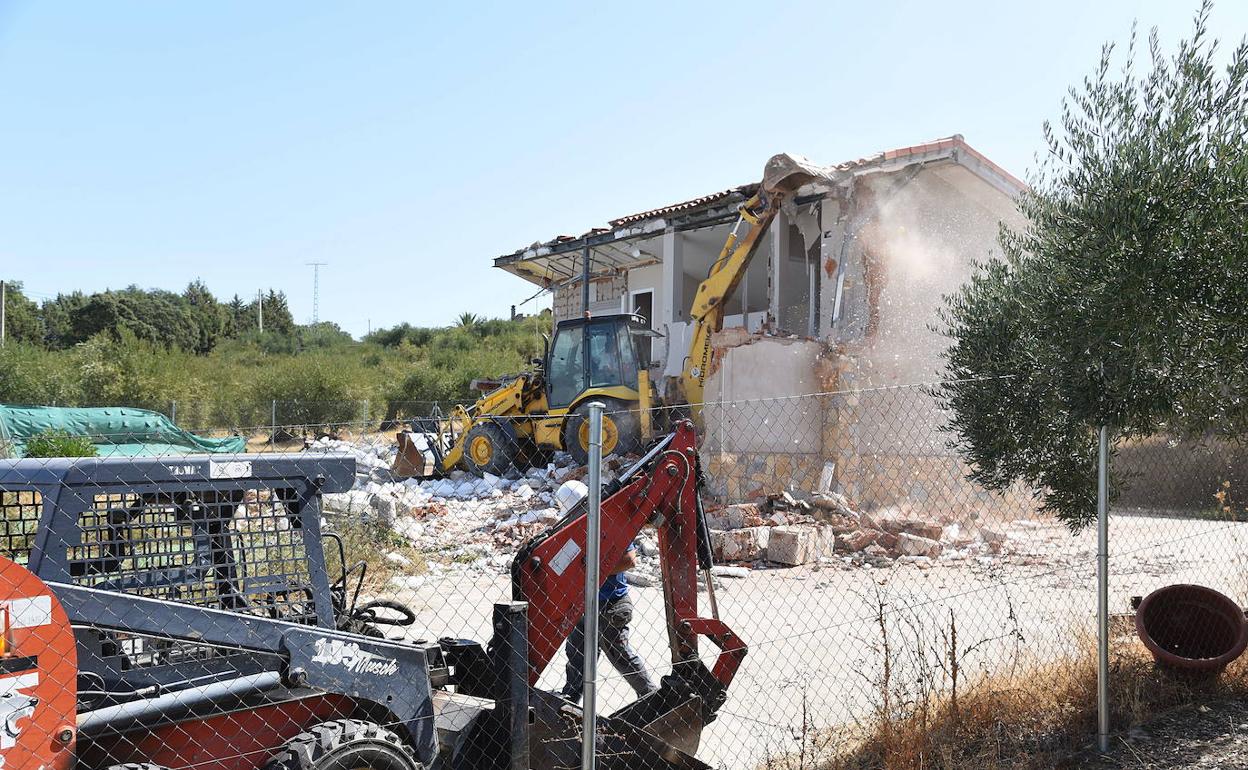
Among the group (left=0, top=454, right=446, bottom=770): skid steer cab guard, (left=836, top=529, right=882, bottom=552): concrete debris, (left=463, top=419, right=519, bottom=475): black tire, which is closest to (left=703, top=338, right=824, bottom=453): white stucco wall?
(left=836, top=529, right=882, bottom=552): concrete debris

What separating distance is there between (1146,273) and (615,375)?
36.1 feet

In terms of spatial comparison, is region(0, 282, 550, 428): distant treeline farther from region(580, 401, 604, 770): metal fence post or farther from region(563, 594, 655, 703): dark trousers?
region(580, 401, 604, 770): metal fence post

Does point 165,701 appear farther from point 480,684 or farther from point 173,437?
point 173,437

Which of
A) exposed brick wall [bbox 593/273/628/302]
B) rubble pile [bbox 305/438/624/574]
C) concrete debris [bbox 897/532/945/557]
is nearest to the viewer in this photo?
concrete debris [bbox 897/532/945/557]

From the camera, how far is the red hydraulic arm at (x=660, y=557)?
390 centimetres

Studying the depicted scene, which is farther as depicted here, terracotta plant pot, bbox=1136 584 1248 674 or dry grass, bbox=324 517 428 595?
dry grass, bbox=324 517 428 595

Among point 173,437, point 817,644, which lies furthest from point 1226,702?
point 173,437

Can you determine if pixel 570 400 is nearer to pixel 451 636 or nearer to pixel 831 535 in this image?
pixel 831 535

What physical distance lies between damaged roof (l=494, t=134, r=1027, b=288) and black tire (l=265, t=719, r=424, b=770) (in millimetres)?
9399

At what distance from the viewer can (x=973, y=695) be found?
16.5ft

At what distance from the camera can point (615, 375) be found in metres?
14.8

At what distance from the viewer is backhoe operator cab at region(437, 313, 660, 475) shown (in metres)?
14.6

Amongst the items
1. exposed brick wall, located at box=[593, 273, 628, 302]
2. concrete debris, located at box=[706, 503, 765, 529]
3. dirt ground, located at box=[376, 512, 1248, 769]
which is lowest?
dirt ground, located at box=[376, 512, 1248, 769]

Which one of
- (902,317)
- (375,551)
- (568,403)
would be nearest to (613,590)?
(375,551)
